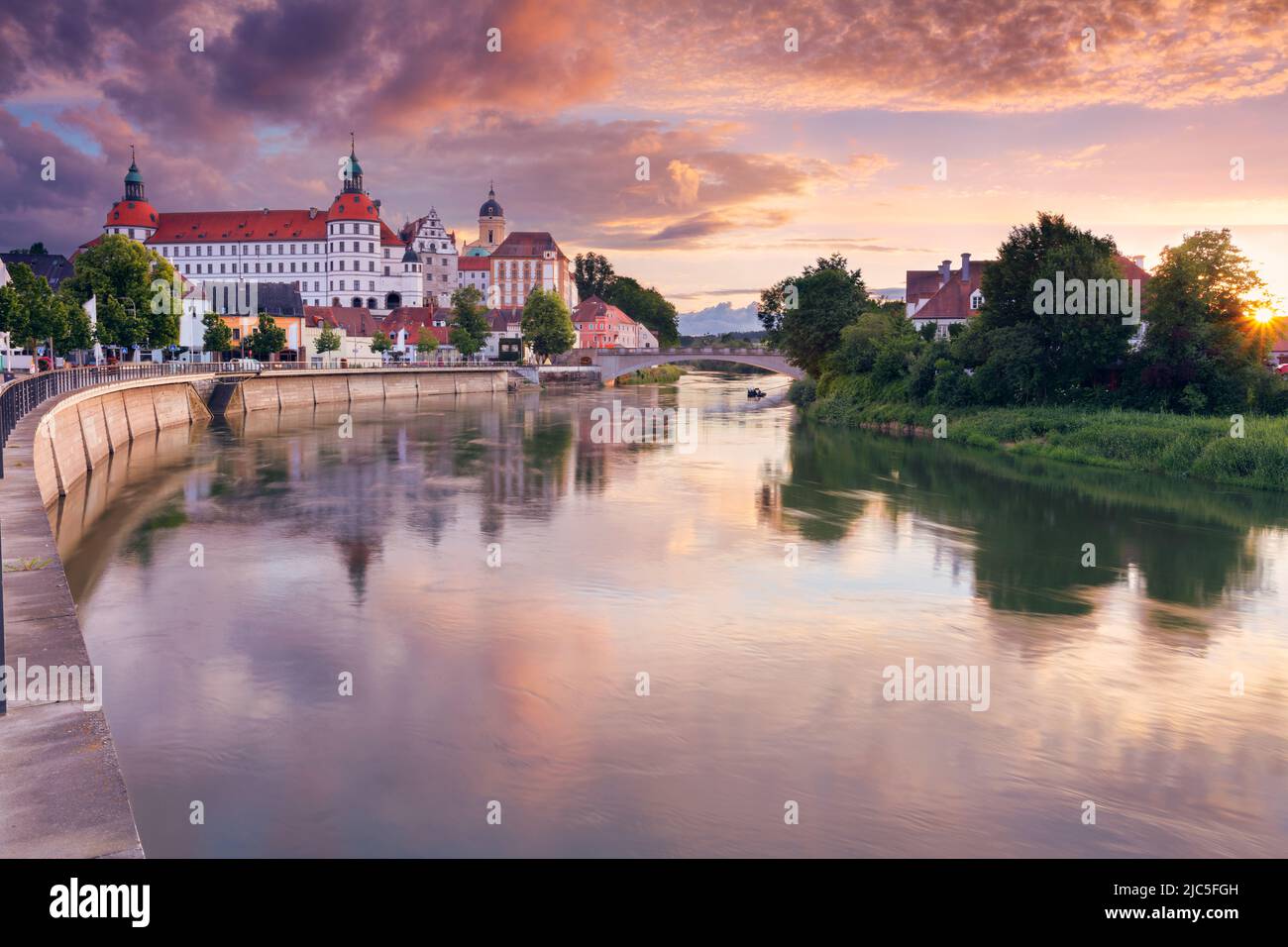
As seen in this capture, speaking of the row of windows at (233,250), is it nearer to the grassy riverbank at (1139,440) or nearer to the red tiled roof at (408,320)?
the red tiled roof at (408,320)

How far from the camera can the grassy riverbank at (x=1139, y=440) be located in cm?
3697

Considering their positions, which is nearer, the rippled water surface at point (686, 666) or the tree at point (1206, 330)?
the rippled water surface at point (686, 666)

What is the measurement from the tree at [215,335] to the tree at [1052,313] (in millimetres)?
65510

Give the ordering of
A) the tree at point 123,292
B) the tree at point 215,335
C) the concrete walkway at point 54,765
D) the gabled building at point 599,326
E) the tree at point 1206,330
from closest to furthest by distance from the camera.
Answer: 1. the concrete walkway at point 54,765
2. the tree at point 1206,330
3. the tree at point 123,292
4. the tree at point 215,335
5. the gabled building at point 599,326

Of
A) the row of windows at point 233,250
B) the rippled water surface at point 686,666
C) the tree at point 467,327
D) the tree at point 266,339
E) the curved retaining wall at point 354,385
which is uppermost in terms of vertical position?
the row of windows at point 233,250

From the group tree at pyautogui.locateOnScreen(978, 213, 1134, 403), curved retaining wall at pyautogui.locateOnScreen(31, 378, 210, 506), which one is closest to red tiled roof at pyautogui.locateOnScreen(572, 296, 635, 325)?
curved retaining wall at pyautogui.locateOnScreen(31, 378, 210, 506)

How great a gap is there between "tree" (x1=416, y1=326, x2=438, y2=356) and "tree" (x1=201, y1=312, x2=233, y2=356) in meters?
33.2

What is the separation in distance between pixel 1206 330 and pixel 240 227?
518 ft

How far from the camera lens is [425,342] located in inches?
4820

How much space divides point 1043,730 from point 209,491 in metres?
30.3

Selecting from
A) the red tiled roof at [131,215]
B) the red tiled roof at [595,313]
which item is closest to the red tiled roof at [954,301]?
the red tiled roof at [595,313]

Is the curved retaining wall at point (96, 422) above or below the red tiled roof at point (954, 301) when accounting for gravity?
below

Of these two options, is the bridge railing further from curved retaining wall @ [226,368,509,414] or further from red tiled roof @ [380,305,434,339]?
red tiled roof @ [380,305,434,339]
